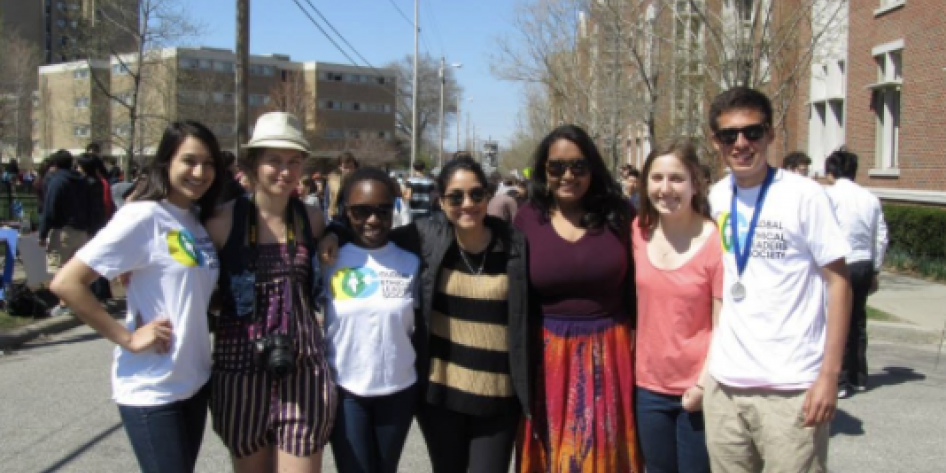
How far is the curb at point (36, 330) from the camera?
8.56 m

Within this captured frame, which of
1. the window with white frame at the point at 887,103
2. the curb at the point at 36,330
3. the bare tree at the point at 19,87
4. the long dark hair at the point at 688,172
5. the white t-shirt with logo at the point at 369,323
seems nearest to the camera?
the white t-shirt with logo at the point at 369,323

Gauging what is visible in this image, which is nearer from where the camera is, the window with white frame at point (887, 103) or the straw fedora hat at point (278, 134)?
the straw fedora hat at point (278, 134)

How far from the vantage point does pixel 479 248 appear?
11.0 feet

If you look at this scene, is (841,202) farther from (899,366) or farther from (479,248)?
(479,248)

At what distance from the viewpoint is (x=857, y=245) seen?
6.75 meters

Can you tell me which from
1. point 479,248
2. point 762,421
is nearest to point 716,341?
point 762,421

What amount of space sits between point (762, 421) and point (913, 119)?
15937 millimetres

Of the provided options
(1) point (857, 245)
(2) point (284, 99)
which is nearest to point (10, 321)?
(1) point (857, 245)

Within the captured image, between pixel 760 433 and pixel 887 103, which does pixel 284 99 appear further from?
pixel 760 433

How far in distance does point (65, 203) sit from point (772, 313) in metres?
9.94

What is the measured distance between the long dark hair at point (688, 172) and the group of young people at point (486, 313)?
12 mm

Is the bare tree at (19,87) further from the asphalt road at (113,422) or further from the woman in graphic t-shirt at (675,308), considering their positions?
the woman in graphic t-shirt at (675,308)

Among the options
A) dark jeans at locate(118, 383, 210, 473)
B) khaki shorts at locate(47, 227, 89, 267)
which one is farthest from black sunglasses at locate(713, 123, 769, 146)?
khaki shorts at locate(47, 227, 89, 267)

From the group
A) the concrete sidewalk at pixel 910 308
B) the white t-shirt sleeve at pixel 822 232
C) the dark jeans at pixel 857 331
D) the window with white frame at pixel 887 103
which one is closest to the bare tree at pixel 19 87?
the window with white frame at pixel 887 103
